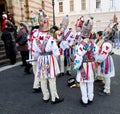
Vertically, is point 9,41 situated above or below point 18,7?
below

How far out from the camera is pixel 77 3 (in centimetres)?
3144

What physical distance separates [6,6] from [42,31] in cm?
937

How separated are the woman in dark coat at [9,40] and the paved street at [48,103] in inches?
105

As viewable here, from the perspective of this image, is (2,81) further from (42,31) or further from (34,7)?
(34,7)

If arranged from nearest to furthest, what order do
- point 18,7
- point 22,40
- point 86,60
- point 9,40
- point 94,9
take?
point 86,60
point 22,40
point 9,40
point 18,7
point 94,9

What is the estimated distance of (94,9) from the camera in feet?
99.4

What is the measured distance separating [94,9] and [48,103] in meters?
27.4

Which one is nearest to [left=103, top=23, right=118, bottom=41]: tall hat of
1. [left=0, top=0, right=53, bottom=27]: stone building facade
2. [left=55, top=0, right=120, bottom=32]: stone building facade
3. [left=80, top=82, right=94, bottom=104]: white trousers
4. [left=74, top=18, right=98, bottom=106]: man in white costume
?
[left=74, top=18, right=98, bottom=106]: man in white costume

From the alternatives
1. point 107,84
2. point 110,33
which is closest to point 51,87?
point 107,84

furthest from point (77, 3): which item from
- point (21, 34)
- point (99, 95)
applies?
point (99, 95)

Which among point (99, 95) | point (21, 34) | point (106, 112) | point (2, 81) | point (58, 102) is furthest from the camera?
point (21, 34)

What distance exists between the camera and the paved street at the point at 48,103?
4.36 metres

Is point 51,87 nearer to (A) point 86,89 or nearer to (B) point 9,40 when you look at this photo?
(A) point 86,89

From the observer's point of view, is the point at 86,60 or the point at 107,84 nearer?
the point at 86,60
